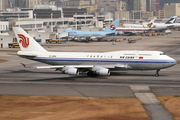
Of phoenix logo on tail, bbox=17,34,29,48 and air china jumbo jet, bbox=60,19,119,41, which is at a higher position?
air china jumbo jet, bbox=60,19,119,41

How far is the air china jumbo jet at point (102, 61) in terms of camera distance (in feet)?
198

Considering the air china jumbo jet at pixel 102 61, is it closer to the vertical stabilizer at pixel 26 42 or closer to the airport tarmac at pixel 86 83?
the vertical stabilizer at pixel 26 42

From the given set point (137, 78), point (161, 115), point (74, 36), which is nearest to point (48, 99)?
point (161, 115)

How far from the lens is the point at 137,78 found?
61344mm

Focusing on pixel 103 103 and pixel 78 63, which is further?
pixel 78 63

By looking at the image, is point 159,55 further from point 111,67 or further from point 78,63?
point 78,63

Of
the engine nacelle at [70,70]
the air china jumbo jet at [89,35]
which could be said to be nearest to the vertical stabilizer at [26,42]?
the engine nacelle at [70,70]

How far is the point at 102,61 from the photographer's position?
205 feet

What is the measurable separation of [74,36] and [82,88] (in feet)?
398

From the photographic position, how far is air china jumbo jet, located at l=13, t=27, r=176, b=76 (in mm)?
60500

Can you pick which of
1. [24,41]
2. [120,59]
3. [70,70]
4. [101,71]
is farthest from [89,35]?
[70,70]

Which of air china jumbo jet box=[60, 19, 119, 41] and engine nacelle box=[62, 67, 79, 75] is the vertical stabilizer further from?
air china jumbo jet box=[60, 19, 119, 41]

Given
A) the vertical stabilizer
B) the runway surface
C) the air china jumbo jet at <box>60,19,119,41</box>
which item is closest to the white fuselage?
the vertical stabilizer

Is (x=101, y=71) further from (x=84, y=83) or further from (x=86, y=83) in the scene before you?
(x=84, y=83)
